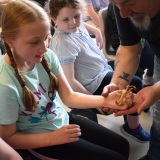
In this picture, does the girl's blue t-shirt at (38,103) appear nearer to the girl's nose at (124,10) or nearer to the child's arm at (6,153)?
the child's arm at (6,153)

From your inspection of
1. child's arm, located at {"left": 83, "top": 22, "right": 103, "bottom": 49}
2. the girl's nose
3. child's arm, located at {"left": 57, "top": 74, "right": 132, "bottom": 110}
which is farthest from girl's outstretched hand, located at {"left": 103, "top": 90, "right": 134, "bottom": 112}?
child's arm, located at {"left": 83, "top": 22, "right": 103, "bottom": 49}

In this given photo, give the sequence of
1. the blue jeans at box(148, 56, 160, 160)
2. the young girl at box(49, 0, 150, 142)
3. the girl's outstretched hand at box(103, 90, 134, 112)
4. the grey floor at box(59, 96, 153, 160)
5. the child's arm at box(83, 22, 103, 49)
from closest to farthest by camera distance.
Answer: the girl's outstretched hand at box(103, 90, 134, 112), the blue jeans at box(148, 56, 160, 160), the young girl at box(49, 0, 150, 142), the grey floor at box(59, 96, 153, 160), the child's arm at box(83, 22, 103, 49)

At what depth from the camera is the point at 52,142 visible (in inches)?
43.1

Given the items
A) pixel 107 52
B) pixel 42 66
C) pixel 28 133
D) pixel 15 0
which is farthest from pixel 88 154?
pixel 107 52

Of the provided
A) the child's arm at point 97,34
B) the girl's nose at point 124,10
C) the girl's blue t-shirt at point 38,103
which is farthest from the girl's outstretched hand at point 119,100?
the child's arm at point 97,34

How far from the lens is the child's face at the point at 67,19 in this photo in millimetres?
1588

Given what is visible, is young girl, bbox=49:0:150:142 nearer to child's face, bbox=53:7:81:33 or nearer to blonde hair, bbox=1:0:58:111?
child's face, bbox=53:7:81:33

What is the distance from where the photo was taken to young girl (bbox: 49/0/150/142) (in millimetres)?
1551

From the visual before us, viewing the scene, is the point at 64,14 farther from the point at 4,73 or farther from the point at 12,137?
the point at 12,137

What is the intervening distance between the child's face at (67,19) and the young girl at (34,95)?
403 millimetres

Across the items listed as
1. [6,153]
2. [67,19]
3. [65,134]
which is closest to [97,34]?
[67,19]

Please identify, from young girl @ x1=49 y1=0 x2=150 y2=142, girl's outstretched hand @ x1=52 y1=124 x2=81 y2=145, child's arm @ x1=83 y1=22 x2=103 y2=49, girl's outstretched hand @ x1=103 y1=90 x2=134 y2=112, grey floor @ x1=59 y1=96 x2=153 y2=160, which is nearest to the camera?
girl's outstretched hand @ x1=52 y1=124 x2=81 y2=145

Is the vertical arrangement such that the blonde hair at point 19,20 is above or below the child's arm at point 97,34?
above

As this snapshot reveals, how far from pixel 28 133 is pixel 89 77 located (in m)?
0.65
